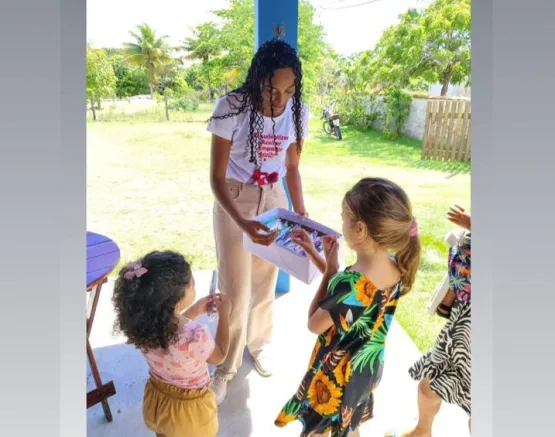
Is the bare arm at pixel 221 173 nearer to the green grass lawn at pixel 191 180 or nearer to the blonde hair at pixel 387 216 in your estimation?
the blonde hair at pixel 387 216

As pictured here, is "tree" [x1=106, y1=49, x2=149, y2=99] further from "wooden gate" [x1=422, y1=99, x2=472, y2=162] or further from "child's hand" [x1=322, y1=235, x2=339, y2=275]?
"child's hand" [x1=322, y1=235, x2=339, y2=275]

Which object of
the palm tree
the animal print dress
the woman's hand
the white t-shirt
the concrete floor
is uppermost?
the palm tree

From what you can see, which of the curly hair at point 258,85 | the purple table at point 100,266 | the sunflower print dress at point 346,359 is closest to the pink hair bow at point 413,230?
the sunflower print dress at point 346,359

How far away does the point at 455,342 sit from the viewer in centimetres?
207

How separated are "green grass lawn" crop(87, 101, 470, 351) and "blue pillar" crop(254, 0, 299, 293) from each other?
9.01 feet

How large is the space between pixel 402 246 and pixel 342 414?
0.59 meters

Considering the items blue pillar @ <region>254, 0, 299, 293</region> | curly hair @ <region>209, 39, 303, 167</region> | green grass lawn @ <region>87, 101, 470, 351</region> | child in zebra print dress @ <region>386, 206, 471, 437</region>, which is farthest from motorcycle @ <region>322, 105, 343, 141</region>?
child in zebra print dress @ <region>386, 206, 471, 437</region>

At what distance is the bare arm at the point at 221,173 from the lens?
246 cm

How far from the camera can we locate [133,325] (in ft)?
5.98

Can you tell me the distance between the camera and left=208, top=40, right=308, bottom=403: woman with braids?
2400 mm
